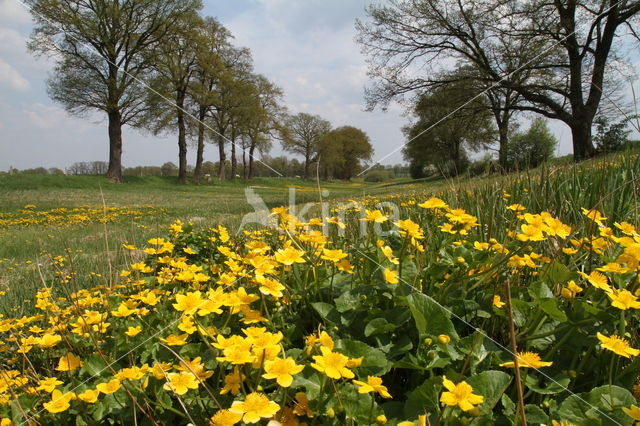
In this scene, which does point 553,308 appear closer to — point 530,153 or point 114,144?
point 530,153

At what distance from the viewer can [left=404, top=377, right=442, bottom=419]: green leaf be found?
865 mm

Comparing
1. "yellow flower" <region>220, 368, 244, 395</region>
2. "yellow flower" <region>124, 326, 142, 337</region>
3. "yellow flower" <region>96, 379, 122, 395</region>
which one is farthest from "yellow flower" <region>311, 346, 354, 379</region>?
"yellow flower" <region>124, 326, 142, 337</region>

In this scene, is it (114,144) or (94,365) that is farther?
(114,144)

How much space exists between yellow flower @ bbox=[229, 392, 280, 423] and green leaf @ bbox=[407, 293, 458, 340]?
0.50m

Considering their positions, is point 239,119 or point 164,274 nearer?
point 164,274

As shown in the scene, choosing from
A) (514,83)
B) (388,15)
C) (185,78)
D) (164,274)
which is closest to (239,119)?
(185,78)

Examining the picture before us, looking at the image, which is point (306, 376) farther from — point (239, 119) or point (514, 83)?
point (239, 119)

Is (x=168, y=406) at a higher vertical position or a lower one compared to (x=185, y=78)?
lower

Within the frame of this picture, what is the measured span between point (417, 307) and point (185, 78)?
2800cm

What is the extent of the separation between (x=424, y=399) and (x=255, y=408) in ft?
1.34

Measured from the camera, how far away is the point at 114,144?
23.6 meters

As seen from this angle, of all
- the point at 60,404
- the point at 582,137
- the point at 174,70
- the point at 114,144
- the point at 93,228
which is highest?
the point at 174,70

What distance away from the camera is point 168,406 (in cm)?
101

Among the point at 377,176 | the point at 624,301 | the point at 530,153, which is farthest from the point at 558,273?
the point at 530,153
